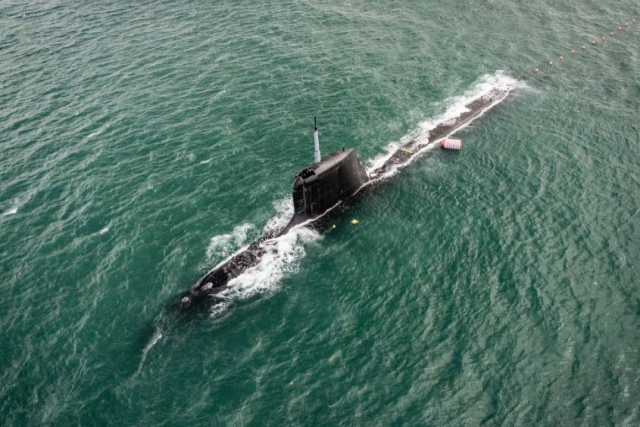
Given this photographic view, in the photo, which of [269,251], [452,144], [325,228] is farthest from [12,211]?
[452,144]

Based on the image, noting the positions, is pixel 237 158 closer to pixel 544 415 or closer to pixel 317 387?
pixel 317 387

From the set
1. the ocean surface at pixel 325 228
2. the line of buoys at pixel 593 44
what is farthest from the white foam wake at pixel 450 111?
the line of buoys at pixel 593 44

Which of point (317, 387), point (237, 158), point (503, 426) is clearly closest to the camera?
point (503, 426)

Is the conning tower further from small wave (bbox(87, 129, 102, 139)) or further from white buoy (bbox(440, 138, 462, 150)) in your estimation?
small wave (bbox(87, 129, 102, 139))

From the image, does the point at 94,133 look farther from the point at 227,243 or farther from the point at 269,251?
the point at 269,251

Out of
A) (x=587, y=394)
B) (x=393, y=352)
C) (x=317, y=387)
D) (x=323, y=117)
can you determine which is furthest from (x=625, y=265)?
(x=323, y=117)

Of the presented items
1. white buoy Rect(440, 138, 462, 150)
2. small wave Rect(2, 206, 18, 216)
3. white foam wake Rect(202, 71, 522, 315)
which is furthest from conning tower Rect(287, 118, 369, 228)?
small wave Rect(2, 206, 18, 216)
